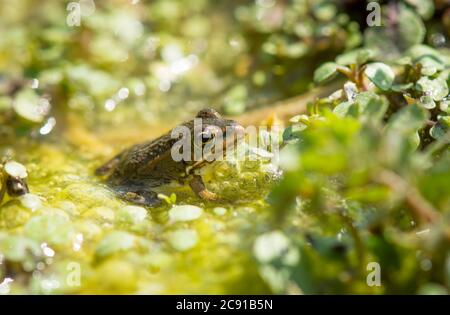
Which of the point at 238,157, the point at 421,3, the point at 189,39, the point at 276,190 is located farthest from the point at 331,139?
the point at 189,39

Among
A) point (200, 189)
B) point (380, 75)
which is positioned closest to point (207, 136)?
point (200, 189)

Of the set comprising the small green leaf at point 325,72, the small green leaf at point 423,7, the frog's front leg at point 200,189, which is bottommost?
the frog's front leg at point 200,189

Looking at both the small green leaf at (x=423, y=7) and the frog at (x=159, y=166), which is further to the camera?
the small green leaf at (x=423, y=7)

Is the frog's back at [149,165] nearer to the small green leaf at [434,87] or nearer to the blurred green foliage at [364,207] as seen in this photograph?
the blurred green foliage at [364,207]

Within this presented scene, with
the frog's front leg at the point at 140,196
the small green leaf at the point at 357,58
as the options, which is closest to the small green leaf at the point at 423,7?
the small green leaf at the point at 357,58

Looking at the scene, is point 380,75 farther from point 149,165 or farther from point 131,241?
point 131,241

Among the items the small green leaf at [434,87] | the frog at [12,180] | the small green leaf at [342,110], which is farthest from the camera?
the small green leaf at [434,87]
